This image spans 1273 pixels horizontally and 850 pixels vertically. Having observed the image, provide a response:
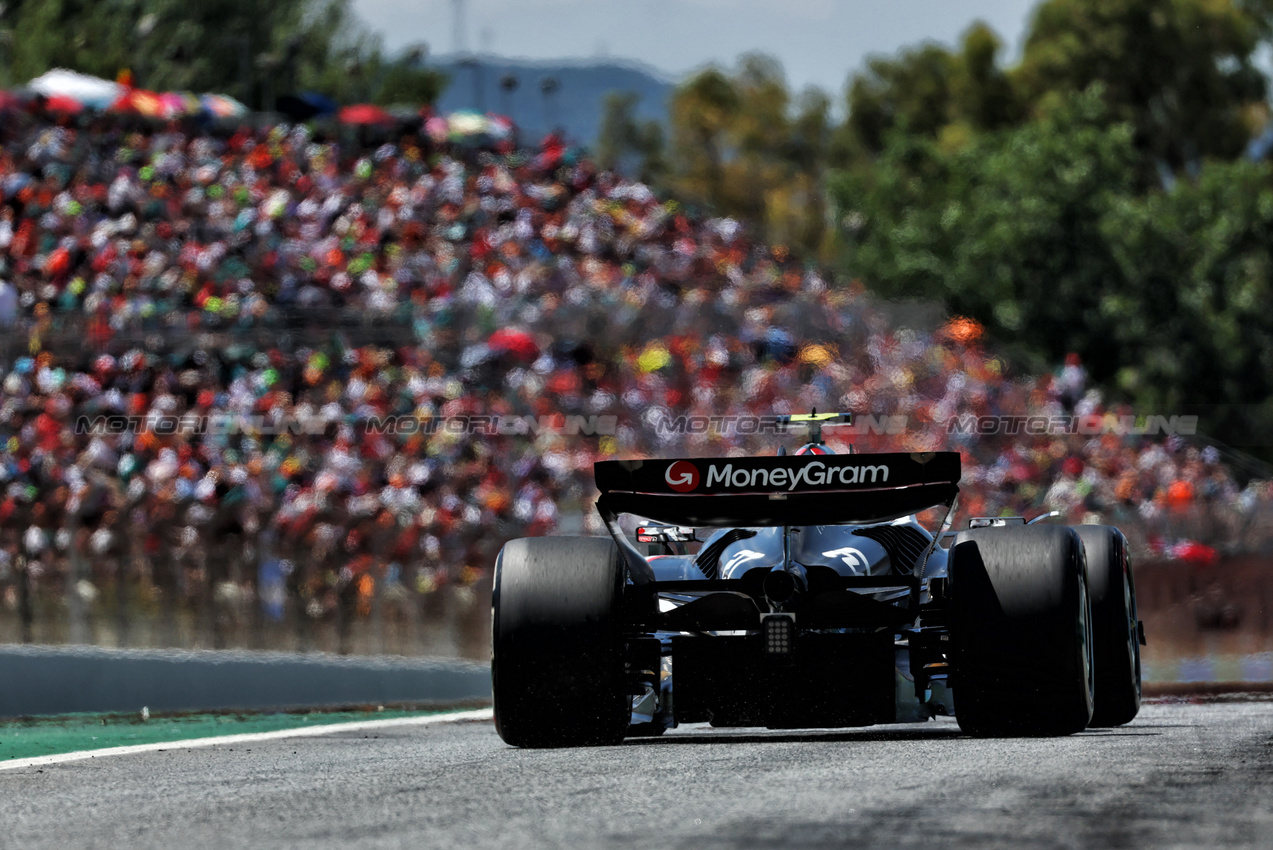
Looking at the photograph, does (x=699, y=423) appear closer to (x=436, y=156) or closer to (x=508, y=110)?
(x=436, y=156)

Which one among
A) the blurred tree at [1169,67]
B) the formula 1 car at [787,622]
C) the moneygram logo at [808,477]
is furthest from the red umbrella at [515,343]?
the blurred tree at [1169,67]

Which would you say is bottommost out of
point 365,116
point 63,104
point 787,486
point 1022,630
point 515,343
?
point 1022,630

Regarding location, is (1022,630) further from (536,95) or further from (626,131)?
(626,131)

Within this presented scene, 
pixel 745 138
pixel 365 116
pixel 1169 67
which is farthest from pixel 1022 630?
pixel 745 138

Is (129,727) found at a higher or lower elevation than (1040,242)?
lower

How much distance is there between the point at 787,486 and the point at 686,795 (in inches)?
99.1

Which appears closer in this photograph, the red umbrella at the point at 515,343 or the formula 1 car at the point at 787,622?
the formula 1 car at the point at 787,622

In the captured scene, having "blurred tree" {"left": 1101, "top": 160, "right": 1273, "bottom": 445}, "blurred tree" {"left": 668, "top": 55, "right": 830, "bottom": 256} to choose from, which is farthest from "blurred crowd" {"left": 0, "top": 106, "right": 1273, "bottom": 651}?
"blurred tree" {"left": 668, "top": 55, "right": 830, "bottom": 256}

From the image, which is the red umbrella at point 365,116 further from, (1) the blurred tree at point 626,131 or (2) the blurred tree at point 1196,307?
(1) the blurred tree at point 626,131

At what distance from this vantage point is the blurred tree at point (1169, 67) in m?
56.9

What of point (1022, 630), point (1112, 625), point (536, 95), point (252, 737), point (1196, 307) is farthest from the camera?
point (536, 95)

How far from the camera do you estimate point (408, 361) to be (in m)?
28.2

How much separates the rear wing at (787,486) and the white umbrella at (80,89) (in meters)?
30.4

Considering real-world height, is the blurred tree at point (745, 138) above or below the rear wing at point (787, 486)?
above
